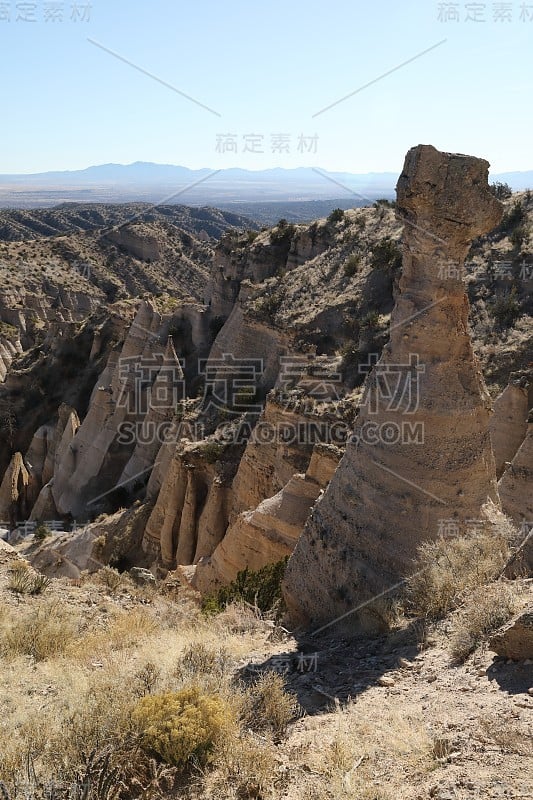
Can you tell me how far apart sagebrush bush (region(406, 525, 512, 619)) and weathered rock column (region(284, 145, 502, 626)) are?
0.27m

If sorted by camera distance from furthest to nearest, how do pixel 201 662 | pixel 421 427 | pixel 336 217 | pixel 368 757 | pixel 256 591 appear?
pixel 336 217
pixel 256 591
pixel 421 427
pixel 201 662
pixel 368 757

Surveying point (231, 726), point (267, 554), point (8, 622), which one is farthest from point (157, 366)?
point (231, 726)

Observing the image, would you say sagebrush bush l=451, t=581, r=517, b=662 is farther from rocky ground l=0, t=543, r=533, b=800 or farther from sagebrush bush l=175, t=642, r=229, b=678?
sagebrush bush l=175, t=642, r=229, b=678

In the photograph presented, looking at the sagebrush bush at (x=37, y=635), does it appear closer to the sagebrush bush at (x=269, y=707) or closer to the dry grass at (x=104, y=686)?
the dry grass at (x=104, y=686)

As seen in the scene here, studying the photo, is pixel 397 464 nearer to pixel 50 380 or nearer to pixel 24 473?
pixel 24 473

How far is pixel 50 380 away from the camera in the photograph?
1206 inches

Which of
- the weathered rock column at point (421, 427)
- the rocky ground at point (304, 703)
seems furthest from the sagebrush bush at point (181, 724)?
the weathered rock column at point (421, 427)

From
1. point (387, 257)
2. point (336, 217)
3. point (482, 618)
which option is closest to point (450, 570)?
point (482, 618)

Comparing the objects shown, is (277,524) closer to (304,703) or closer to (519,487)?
(519,487)

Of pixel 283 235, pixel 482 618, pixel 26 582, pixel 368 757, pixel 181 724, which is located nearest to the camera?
pixel 368 757

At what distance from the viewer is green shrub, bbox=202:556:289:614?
7.82 m

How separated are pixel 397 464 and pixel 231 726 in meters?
3.15

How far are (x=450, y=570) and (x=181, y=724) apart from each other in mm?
2871

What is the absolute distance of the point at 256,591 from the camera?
7992mm
